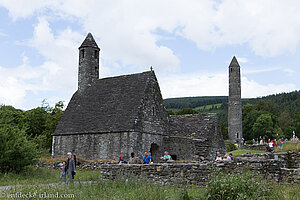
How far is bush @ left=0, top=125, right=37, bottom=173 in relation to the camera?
54.0ft

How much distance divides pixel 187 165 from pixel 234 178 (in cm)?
336

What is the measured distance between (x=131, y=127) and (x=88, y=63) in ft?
36.0

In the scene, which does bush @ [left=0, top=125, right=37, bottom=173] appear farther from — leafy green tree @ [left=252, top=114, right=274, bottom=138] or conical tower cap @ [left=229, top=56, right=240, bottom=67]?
leafy green tree @ [left=252, top=114, right=274, bottom=138]

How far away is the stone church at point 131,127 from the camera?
80.0ft

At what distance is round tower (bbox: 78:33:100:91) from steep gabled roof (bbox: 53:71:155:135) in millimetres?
1102

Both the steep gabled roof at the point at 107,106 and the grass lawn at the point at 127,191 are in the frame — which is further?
the steep gabled roof at the point at 107,106

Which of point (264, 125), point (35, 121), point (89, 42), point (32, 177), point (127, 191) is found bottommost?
point (32, 177)

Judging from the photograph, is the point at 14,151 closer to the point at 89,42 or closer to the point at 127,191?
the point at 127,191

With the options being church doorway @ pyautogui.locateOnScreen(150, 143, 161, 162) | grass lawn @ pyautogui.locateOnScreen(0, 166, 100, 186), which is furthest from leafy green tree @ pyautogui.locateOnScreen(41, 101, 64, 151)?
grass lawn @ pyautogui.locateOnScreen(0, 166, 100, 186)

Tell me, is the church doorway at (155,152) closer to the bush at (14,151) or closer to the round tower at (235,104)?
the bush at (14,151)

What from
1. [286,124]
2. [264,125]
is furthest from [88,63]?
[286,124]

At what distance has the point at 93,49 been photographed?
32.4m

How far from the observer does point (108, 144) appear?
2488 cm

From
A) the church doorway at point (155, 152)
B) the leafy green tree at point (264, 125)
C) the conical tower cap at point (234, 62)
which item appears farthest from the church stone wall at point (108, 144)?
the leafy green tree at point (264, 125)
